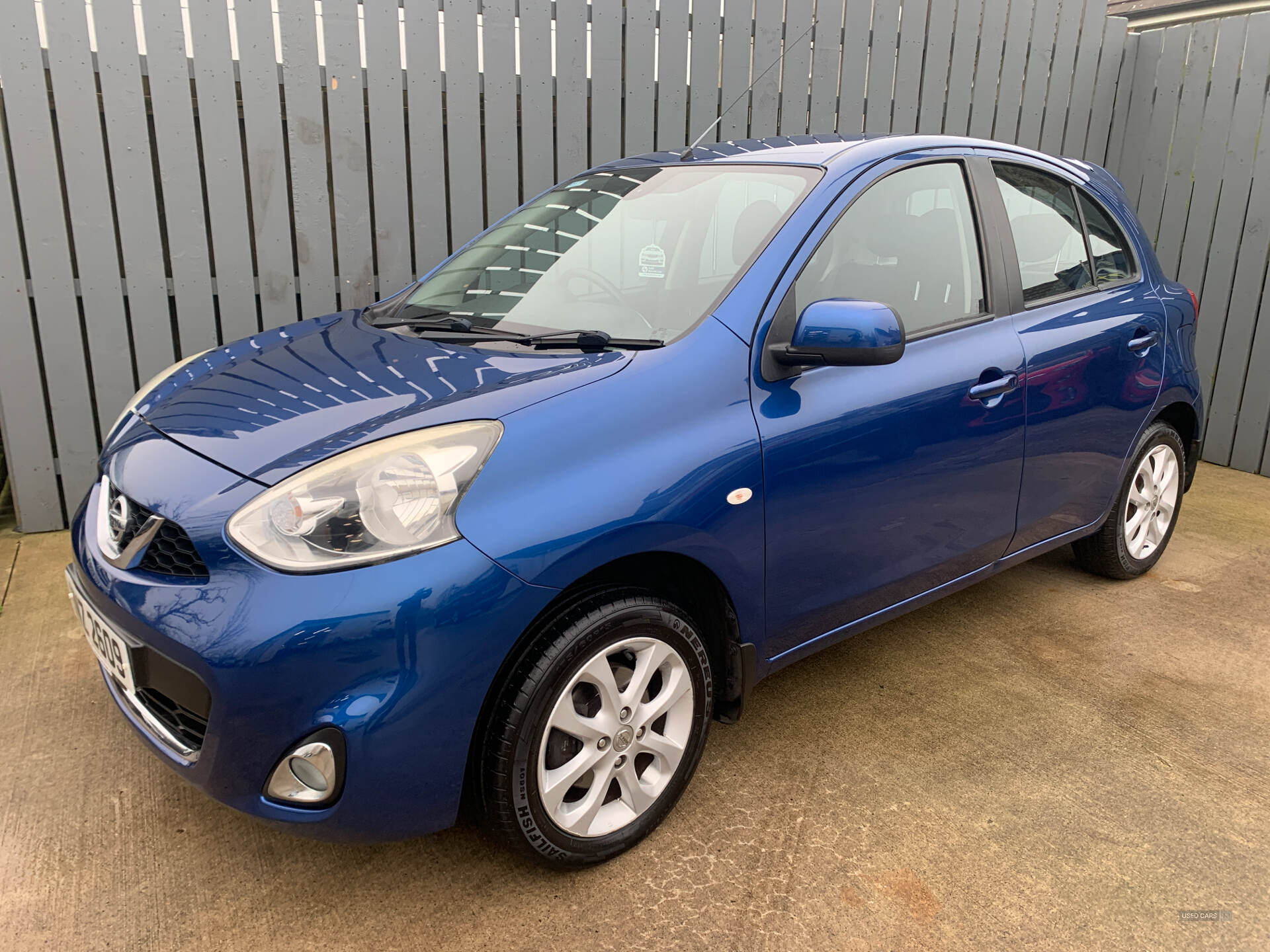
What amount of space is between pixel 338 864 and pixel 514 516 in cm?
106

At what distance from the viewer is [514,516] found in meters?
1.87

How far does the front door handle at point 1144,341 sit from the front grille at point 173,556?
3.18m

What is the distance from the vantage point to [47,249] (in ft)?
13.4

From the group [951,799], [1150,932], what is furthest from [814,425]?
[1150,932]

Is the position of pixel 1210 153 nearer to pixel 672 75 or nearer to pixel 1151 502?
pixel 1151 502

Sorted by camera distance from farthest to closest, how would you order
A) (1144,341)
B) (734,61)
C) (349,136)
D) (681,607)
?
1. (734,61)
2. (349,136)
3. (1144,341)
4. (681,607)

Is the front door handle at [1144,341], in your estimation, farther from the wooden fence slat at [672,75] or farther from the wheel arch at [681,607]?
the wooden fence slat at [672,75]

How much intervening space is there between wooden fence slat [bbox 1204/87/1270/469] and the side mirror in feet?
14.3

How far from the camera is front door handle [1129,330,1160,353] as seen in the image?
3.40m

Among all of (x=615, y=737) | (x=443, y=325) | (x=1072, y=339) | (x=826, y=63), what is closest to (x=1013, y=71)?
(x=826, y=63)

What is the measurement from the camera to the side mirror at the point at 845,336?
225cm

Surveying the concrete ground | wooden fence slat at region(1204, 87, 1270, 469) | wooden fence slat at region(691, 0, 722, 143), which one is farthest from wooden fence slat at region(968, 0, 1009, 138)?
the concrete ground

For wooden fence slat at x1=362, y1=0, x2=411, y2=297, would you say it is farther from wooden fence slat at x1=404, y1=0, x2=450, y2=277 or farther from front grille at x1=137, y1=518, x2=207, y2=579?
front grille at x1=137, y1=518, x2=207, y2=579

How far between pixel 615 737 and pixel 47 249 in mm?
3612
